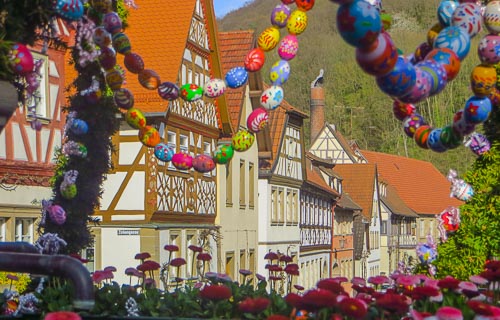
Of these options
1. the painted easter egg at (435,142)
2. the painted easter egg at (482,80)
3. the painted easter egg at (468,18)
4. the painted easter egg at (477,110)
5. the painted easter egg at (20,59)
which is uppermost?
the painted easter egg at (468,18)

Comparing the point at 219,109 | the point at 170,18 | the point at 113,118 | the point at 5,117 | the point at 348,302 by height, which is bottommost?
the point at 348,302

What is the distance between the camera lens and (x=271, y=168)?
116 ft

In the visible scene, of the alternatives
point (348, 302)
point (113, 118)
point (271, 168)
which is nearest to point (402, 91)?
point (348, 302)

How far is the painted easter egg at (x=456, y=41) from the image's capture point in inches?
197

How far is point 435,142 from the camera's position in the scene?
6.02 m

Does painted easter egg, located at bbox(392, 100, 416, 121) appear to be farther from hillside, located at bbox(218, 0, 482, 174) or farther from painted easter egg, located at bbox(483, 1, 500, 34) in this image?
hillside, located at bbox(218, 0, 482, 174)

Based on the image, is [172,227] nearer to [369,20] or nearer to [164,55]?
[164,55]

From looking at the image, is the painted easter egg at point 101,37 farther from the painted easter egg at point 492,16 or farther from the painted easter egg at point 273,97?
the painted easter egg at point 492,16

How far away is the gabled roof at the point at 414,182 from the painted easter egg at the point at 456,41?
61.5m

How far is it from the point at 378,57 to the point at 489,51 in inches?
79.0

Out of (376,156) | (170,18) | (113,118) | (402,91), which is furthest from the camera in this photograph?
(376,156)

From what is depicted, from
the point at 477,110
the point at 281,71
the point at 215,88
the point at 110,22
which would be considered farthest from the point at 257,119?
the point at 477,110

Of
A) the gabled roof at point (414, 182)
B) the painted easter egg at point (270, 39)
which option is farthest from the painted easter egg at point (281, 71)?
the gabled roof at point (414, 182)

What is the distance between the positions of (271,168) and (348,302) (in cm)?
3043
